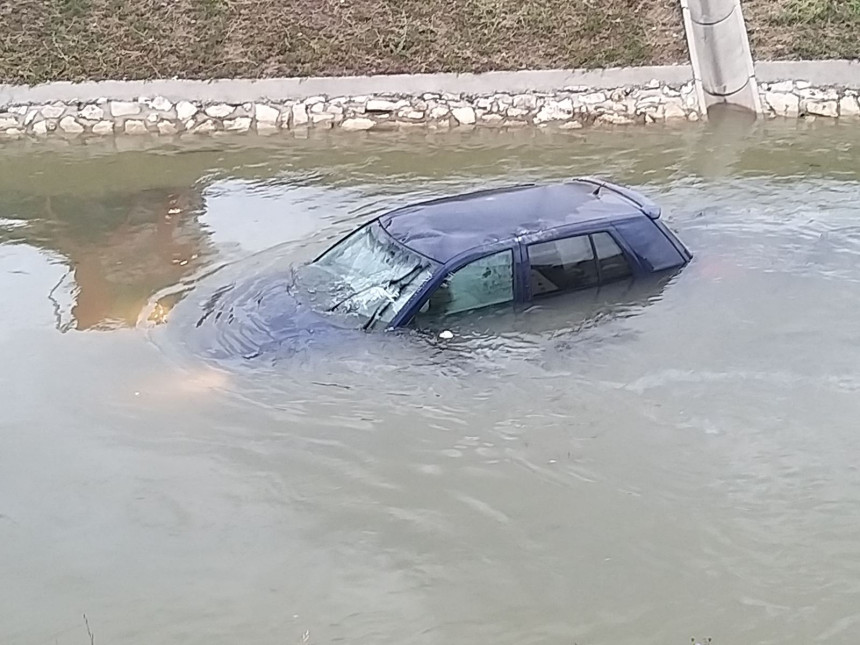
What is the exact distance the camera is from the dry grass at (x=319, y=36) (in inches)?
709

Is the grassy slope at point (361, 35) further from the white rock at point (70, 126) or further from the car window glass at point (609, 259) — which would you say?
the car window glass at point (609, 259)

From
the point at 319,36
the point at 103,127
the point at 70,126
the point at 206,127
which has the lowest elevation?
the point at 206,127

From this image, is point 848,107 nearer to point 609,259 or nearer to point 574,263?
point 609,259

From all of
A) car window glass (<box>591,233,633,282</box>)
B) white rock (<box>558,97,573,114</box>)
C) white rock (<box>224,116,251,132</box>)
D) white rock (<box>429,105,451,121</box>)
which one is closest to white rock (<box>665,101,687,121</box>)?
white rock (<box>558,97,573,114</box>)

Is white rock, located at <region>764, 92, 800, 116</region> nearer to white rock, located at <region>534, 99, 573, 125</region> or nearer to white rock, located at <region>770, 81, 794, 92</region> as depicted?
white rock, located at <region>770, 81, 794, 92</region>

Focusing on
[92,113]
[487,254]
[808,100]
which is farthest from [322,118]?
[487,254]

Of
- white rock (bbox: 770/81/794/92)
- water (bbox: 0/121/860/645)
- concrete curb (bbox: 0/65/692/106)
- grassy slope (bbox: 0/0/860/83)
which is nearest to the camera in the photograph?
water (bbox: 0/121/860/645)

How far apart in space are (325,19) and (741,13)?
7570 millimetres

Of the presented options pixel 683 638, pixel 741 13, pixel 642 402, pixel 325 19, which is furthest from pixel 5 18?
pixel 683 638

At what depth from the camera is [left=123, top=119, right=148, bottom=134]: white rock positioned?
1683 cm

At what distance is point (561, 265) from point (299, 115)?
9.80 metres

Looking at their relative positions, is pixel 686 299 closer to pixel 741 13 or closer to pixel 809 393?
pixel 809 393

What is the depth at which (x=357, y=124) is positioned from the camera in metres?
16.7

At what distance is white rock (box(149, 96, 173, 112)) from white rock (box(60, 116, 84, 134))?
1.22 meters
